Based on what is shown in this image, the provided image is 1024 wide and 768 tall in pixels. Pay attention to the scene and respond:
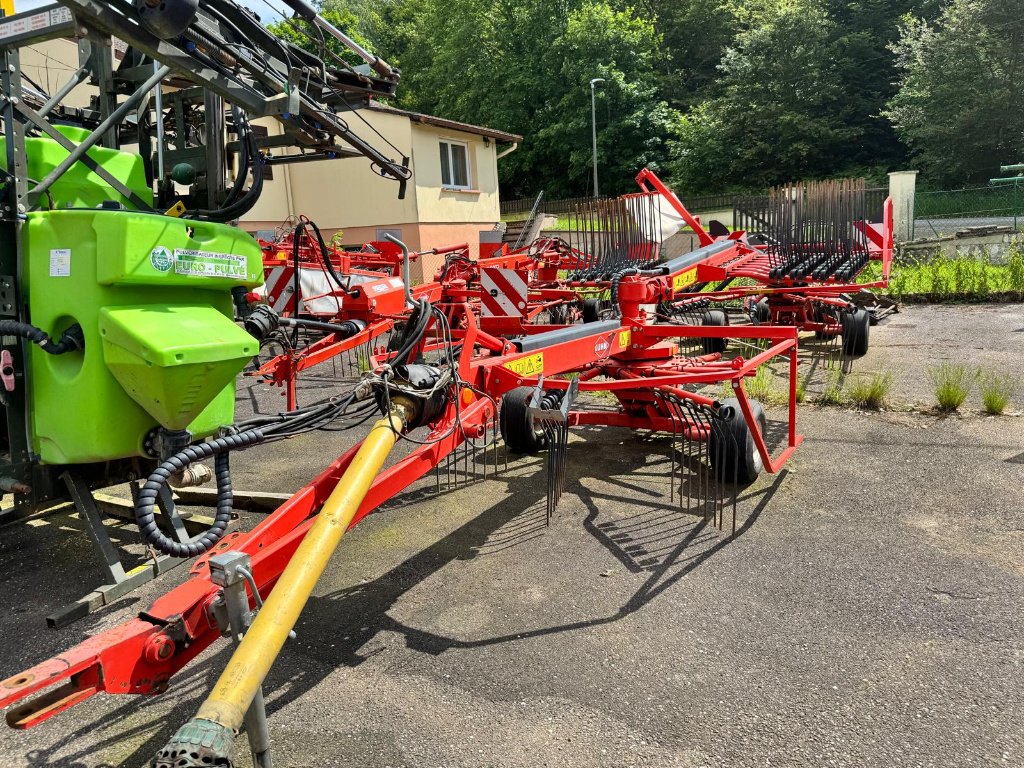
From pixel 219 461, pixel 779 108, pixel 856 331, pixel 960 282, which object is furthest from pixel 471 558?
pixel 779 108

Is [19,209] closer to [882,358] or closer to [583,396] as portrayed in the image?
[583,396]

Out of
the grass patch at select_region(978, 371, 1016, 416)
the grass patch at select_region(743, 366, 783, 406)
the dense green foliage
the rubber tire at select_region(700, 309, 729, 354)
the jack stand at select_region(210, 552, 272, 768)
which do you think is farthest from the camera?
the dense green foliage

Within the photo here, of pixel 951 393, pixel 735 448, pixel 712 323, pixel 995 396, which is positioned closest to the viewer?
pixel 735 448

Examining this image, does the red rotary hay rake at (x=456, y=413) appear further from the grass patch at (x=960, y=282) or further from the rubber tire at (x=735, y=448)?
the grass patch at (x=960, y=282)

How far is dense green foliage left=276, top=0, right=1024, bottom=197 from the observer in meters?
30.3

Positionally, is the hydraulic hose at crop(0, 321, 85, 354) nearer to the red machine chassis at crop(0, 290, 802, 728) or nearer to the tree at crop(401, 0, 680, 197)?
the red machine chassis at crop(0, 290, 802, 728)

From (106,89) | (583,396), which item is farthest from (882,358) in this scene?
(106,89)

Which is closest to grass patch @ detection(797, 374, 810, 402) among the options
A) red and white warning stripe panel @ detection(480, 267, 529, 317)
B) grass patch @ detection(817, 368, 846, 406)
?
grass patch @ detection(817, 368, 846, 406)

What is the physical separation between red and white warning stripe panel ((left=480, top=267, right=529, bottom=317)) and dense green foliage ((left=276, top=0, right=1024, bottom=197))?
96.2 ft

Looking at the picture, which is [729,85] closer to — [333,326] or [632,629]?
[333,326]

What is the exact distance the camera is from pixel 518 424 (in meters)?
5.52

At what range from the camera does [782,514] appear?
4.31m

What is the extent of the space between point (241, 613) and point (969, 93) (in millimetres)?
35739

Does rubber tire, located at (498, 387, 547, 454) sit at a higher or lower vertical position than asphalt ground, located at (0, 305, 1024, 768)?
higher
